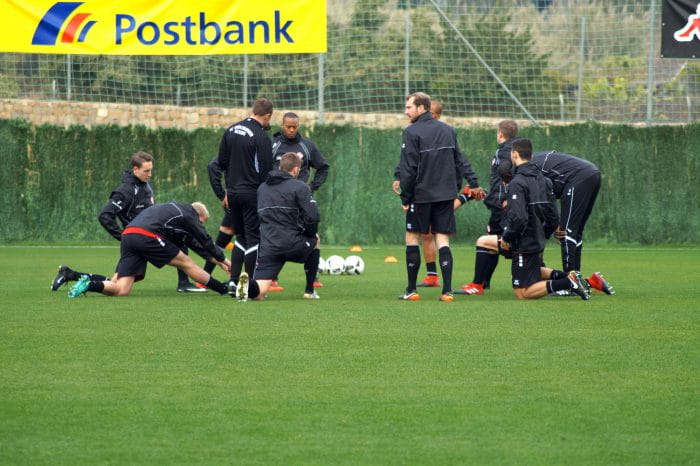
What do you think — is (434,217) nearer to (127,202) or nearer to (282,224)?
(282,224)

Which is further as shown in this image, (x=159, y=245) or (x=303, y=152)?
(x=303, y=152)

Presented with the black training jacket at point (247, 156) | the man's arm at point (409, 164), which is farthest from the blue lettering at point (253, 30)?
the man's arm at point (409, 164)

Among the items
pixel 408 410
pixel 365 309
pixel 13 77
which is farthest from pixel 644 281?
pixel 13 77

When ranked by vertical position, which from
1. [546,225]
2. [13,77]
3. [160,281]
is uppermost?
[13,77]

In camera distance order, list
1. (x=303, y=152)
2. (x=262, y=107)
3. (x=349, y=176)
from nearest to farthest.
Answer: (x=262, y=107), (x=303, y=152), (x=349, y=176)

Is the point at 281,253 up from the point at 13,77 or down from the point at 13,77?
down

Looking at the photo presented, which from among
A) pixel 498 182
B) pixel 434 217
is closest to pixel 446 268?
pixel 434 217

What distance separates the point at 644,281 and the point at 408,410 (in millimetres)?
8286

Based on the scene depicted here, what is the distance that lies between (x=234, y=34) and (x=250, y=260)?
9283 millimetres

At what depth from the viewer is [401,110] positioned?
22.3 m

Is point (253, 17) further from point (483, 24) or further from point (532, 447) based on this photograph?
point (532, 447)

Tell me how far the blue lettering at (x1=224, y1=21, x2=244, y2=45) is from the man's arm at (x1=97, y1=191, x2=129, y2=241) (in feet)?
28.1

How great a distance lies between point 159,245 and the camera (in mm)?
11289

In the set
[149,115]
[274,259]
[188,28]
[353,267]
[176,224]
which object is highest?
[188,28]
